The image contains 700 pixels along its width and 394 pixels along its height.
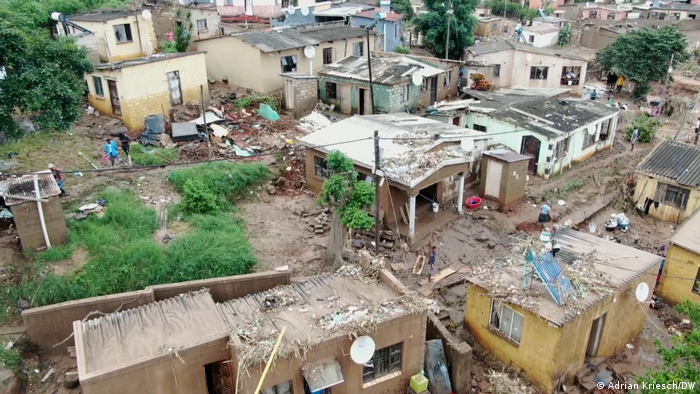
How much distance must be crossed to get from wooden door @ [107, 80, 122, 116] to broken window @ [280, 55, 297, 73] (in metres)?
8.85

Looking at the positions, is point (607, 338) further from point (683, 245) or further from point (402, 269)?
point (402, 269)

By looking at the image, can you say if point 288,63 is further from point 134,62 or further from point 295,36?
point 134,62

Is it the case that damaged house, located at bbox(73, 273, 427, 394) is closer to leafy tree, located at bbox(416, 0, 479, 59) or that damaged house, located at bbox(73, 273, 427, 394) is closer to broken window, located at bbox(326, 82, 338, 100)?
broken window, located at bbox(326, 82, 338, 100)

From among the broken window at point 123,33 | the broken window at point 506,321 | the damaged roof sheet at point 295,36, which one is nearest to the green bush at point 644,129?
the damaged roof sheet at point 295,36

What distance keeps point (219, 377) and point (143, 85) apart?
16663 millimetres

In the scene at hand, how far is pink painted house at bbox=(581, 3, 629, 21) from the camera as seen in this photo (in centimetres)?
5619

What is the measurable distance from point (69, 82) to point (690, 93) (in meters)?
40.7

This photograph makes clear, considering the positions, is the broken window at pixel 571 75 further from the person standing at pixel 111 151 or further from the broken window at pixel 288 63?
the person standing at pixel 111 151

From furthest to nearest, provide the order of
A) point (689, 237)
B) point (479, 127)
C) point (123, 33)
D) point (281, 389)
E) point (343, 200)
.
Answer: point (123, 33) < point (479, 127) < point (689, 237) < point (343, 200) < point (281, 389)

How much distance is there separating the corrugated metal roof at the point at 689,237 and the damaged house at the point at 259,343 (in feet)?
34.7

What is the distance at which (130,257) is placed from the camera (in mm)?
15359

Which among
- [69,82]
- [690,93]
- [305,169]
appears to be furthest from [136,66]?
[690,93]

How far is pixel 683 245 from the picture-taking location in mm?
17203

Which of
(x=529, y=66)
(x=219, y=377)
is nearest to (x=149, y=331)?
(x=219, y=377)
